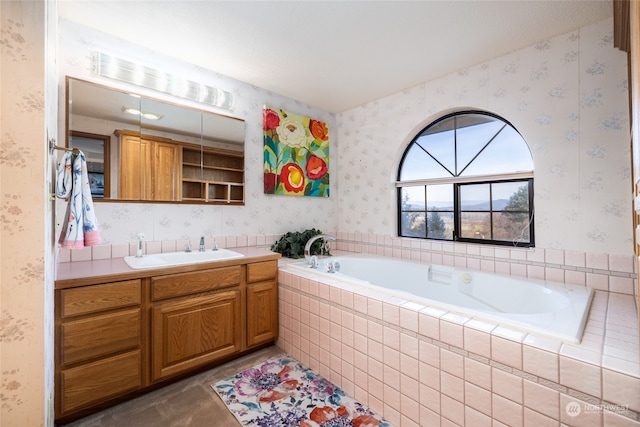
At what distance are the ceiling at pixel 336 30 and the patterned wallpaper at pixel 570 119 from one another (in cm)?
13

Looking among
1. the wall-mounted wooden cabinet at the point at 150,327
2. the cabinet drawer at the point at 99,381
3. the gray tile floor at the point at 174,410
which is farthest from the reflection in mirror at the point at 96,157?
the gray tile floor at the point at 174,410

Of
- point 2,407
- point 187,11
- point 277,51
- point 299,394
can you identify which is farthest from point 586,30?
point 2,407

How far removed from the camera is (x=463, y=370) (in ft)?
4.31

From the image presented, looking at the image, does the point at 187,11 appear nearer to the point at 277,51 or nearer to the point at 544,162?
the point at 277,51

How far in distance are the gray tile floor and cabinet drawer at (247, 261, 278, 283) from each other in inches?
28.1

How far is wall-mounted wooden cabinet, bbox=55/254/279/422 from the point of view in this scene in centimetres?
153

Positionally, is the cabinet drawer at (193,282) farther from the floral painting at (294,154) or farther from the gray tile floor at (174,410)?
the floral painting at (294,154)

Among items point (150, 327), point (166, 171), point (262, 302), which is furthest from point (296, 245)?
point (150, 327)

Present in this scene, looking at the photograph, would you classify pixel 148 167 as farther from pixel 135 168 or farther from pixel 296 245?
pixel 296 245

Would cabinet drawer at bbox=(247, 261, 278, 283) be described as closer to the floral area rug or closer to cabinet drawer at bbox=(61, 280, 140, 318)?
the floral area rug

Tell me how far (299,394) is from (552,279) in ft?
6.32

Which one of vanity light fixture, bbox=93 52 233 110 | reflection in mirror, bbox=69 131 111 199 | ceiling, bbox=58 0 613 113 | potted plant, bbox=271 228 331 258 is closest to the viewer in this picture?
ceiling, bbox=58 0 613 113

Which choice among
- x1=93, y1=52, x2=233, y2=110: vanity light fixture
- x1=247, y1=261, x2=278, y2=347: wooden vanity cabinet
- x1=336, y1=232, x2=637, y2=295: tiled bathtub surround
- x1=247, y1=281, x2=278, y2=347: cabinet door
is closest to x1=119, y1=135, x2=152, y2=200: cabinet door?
x1=93, y1=52, x2=233, y2=110: vanity light fixture

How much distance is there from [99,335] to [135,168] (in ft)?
3.81
